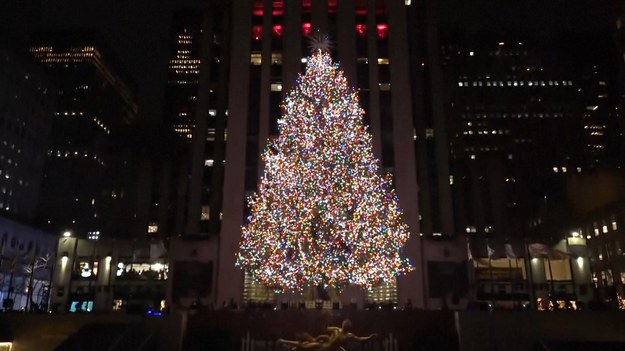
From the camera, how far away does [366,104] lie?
152 ft

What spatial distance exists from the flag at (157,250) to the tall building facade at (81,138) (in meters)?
48.0

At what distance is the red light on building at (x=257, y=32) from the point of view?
4888 cm

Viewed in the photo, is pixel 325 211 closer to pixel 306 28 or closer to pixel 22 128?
pixel 306 28

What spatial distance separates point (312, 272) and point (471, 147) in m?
100

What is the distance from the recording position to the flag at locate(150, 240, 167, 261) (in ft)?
151

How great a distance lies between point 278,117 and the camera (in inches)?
1811

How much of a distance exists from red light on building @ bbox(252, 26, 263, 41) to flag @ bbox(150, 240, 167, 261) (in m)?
21.6

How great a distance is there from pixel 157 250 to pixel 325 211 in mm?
23238

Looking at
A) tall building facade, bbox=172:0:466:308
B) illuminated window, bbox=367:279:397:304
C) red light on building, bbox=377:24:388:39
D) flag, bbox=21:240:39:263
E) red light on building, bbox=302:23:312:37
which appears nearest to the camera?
illuminated window, bbox=367:279:397:304

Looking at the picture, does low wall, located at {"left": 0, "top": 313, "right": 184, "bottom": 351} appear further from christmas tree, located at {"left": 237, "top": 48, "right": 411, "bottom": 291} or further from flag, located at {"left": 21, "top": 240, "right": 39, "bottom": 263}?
flag, located at {"left": 21, "top": 240, "right": 39, "bottom": 263}

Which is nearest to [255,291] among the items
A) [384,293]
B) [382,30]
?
[384,293]

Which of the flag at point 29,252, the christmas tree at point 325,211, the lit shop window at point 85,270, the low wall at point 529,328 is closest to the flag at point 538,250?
the christmas tree at point 325,211

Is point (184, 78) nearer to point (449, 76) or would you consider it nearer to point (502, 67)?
point (449, 76)

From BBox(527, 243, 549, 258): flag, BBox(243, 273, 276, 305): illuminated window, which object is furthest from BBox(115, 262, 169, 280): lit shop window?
BBox(527, 243, 549, 258): flag
